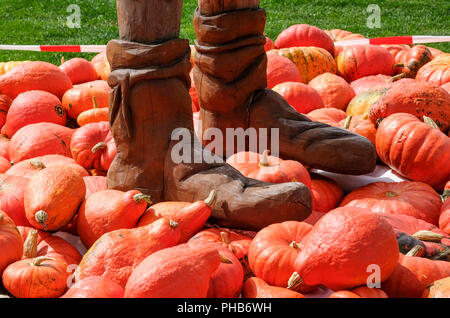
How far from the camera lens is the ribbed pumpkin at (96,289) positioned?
155cm

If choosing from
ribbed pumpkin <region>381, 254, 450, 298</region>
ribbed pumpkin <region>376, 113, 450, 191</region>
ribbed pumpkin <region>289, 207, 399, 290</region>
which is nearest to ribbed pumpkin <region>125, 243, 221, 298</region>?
ribbed pumpkin <region>289, 207, 399, 290</region>

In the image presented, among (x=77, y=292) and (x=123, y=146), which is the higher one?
(x=123, y=146)

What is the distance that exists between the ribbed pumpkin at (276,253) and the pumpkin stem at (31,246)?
0.72 meters

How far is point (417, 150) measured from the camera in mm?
2617

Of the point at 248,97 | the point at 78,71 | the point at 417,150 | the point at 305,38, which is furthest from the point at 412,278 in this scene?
the point at 305,38

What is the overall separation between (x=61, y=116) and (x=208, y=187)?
1.45 meters

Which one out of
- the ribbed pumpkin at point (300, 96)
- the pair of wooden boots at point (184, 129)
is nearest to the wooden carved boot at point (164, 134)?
the pair of wooden boots at point (184, 129)

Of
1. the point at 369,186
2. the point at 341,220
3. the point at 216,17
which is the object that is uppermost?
the point at 216,17

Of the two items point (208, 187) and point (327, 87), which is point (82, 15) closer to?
point (327, 87)

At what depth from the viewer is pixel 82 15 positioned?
855cm

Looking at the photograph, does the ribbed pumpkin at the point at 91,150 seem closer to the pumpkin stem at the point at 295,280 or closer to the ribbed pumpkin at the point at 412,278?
the pumpkin stem at the point at 295,280

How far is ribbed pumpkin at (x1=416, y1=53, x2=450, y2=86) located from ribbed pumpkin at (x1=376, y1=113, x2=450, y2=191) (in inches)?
44.2

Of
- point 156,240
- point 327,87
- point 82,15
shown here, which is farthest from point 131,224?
point 82,15

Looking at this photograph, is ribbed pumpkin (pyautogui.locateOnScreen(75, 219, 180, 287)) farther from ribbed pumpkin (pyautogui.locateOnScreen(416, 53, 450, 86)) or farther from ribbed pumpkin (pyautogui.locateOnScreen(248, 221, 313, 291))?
ribbed pumpkin (pyautogui.locateOnScreen(416, 53, 450, 86))
